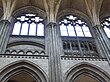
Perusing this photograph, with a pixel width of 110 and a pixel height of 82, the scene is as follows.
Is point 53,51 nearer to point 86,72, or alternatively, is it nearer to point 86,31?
point 86,72

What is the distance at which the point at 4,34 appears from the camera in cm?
1236

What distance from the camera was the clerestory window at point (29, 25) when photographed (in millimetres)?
13999

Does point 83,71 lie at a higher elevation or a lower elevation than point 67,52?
lower

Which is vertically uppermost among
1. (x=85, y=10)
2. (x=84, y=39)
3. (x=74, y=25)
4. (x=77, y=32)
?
(x=85, y=10)

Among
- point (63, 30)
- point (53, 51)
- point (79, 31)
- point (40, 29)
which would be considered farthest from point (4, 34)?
point (79, 31)

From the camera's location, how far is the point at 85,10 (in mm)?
16141

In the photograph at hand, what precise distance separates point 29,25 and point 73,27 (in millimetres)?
3329

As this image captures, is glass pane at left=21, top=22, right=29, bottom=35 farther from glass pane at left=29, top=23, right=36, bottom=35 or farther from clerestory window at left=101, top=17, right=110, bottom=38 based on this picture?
clerestory window at left=101, top=17, right=110, bottom=38

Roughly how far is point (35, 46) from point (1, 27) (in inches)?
100

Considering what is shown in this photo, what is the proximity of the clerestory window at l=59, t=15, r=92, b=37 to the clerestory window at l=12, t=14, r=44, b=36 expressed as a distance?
5.28 ft

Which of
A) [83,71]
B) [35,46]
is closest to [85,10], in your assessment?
[35,46]

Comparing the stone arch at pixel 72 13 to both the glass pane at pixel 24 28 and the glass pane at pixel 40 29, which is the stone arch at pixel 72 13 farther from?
the glass pane at pixel 24 28

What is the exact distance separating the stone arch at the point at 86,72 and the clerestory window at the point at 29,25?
428cm

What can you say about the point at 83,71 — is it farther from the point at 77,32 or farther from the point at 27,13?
the point at 27,13
